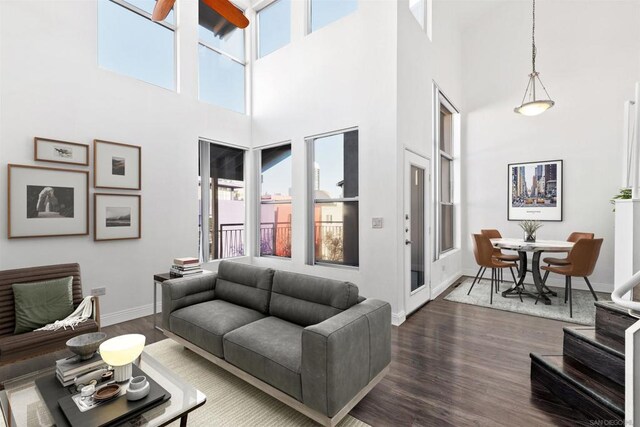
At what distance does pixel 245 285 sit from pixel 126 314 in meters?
1.87

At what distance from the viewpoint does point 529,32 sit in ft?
18.0

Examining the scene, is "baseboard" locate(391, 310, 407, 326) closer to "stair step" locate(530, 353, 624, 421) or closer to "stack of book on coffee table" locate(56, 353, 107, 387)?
"stair step" locate(530, 353, 624, 421)

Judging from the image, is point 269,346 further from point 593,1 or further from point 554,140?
point 593,1

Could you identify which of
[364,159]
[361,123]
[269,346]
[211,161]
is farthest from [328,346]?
[211,161]

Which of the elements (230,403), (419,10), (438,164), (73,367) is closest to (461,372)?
(230,403)

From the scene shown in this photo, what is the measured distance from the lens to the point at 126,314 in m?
3.62

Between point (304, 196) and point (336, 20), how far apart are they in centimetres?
258

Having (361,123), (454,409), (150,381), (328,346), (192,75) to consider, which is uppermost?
(192,75)

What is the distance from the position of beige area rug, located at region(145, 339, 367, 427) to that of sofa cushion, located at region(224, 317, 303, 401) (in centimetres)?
22

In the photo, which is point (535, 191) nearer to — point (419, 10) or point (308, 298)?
point (419, 10)

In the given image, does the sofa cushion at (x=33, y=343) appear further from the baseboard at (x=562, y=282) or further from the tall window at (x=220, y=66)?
the baseboard at (x=562, y=282)

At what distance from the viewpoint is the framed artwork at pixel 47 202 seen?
2887 millimetres

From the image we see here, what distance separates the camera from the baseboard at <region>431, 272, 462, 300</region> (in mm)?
4548

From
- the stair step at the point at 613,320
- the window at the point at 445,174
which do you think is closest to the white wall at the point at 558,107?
the window at the point at 445,174
